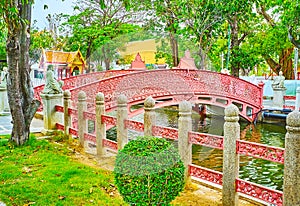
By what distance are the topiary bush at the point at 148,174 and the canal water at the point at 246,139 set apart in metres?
4.28

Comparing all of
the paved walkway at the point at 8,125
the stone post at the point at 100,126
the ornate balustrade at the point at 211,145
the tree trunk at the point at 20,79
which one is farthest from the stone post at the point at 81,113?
the paved walkway at the point at 8,125

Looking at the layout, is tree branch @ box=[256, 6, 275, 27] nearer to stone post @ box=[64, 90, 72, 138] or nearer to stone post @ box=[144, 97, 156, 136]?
stone post @ box=[64, 90, 72, 138]

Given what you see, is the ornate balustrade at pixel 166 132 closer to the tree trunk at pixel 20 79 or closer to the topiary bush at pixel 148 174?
the topiary bush at pixel 148 174

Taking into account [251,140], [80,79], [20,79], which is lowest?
[251,140]

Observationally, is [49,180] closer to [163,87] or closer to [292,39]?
[163,87]

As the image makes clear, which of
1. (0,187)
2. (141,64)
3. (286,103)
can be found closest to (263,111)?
(286,103)

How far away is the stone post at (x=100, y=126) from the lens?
19.1ft

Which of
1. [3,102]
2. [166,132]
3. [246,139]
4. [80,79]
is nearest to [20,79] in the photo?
[166,132]

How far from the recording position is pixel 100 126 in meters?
5.87

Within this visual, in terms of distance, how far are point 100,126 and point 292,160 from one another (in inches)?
141

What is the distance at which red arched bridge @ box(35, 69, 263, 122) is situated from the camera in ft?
30.0

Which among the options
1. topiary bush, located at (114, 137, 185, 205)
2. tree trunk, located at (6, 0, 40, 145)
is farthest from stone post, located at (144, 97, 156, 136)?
tree trunk, located at (6, 0, 40, 145)

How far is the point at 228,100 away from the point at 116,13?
27.9 feet

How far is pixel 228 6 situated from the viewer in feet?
46.5
